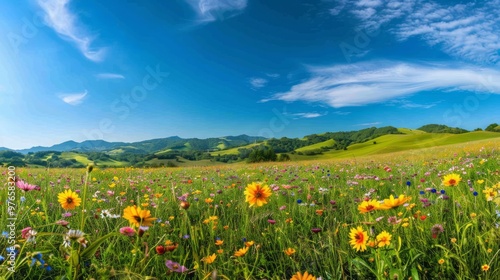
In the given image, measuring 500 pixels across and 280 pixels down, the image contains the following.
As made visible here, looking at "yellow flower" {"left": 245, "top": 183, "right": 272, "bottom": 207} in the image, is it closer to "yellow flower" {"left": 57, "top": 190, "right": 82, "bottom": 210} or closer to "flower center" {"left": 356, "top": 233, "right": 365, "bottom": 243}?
"flower center" {"left": 356, "top": 233, "right": 365, "bottom": 243}

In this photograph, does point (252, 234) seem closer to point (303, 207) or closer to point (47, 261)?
point (303, 207)

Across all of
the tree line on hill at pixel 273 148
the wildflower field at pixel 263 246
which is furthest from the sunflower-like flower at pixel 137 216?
the tree line on hill at pixel 273 148

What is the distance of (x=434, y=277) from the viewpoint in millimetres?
1960

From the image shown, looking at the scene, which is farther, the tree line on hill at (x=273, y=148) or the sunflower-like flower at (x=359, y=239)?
the tree line on hill at (x=273, y=148)

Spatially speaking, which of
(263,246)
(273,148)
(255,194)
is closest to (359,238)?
(255,194)

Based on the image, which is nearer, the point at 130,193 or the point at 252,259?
the point at 252,259

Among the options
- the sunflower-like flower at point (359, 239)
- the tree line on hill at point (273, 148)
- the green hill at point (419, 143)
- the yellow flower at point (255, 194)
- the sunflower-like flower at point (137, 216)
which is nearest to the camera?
the sunflower-like flower at point (137, 216)

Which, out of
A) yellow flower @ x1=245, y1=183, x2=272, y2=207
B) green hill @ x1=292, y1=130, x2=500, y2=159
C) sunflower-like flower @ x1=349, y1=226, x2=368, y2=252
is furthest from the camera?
green hill @ x1=292, y1=130, x2=500, y2=159

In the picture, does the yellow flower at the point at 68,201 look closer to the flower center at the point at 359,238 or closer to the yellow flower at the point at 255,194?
the yellow flower at the point at 255,194

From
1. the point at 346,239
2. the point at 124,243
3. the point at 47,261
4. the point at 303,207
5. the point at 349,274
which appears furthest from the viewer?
the point at 303,207

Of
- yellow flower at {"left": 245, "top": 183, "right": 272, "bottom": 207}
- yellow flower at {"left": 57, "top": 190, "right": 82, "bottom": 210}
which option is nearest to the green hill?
yellow flower at {"left": 245, "top": 183, "right": 272, "bottom": 207}

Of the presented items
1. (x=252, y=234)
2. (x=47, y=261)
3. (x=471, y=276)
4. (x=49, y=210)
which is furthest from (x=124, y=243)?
(x=471, y=276)

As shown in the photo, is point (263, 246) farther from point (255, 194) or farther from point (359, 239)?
point (359, 239)

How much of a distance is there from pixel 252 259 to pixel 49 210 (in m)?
2.82
